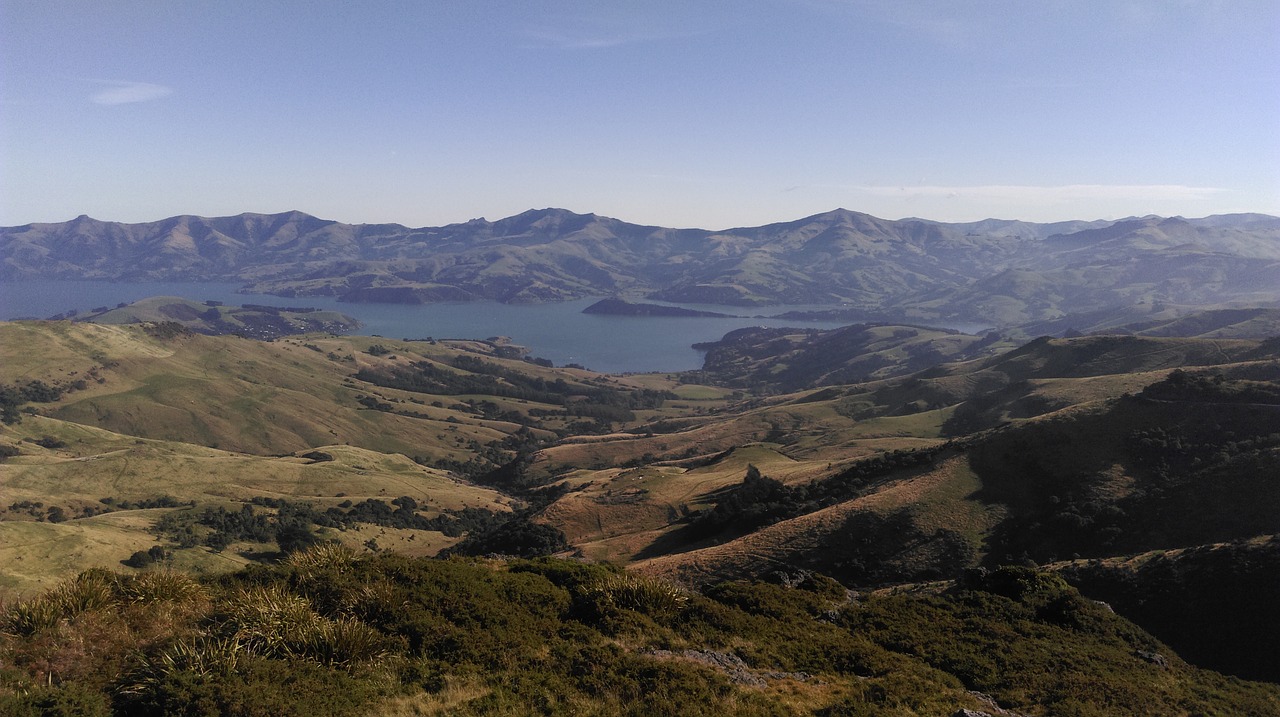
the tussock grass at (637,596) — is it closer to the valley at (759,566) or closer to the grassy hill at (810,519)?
the valley at (759,566)

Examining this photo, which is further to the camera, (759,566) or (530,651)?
(759,566)

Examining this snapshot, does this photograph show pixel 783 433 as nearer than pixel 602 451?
Yes

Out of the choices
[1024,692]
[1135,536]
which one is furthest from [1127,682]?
[1135,536]

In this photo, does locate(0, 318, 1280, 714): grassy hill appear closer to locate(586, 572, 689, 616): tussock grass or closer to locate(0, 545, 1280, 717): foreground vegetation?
locate(0, 545, 1280, 717): foreground vegetation

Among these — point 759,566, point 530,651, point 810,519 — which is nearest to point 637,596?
point 530,651

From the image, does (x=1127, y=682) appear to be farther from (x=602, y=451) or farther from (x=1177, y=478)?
(x=602, y=451)

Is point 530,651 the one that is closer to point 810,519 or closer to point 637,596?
point 637,596

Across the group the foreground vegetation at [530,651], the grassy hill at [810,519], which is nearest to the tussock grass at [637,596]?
the foreground vegetation at [530,651]

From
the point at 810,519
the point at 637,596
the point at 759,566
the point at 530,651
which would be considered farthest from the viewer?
the point at 810,519

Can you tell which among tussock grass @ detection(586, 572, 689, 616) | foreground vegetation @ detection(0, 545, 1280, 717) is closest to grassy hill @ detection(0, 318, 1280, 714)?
foreground vegetation @ detection(0, 545, 1280, 717)
